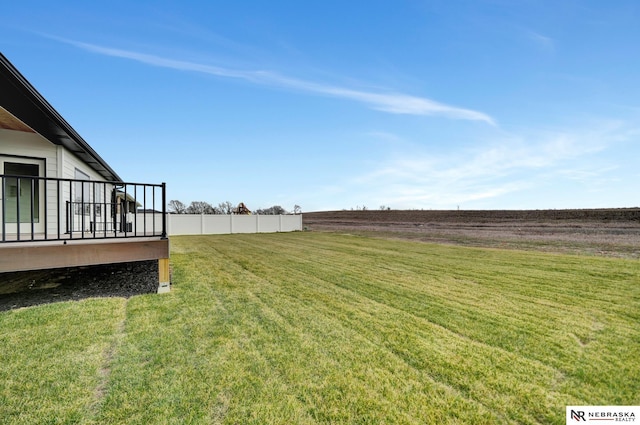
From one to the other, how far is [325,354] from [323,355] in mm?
32

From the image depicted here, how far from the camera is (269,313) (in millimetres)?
4285

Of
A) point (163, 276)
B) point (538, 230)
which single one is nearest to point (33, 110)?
point (163, 276)

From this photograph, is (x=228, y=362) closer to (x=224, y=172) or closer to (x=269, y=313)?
(x=269, y=313)

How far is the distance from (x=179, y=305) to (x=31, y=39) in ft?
32.3

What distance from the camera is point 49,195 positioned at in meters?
6.93

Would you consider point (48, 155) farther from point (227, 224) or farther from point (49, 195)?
point (227, 224)

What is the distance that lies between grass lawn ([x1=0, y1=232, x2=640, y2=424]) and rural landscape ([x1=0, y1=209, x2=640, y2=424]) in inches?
0.6

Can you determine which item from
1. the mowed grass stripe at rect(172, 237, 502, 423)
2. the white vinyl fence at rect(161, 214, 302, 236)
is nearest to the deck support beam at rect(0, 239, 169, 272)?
the mowed grass stripe at rect(172, 237, 502, 423)

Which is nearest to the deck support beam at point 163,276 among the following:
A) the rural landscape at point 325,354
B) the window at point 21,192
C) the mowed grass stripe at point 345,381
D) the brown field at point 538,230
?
the rural landscape at point 325,354

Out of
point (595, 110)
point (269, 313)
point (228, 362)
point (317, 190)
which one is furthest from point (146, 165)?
point (595, 110)

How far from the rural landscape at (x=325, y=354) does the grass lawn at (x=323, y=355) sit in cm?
2

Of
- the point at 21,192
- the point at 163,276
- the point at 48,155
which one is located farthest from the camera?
the point at 48,155

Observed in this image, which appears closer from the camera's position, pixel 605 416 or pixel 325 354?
pixel 605 416

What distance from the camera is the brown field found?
1271 centimetres
